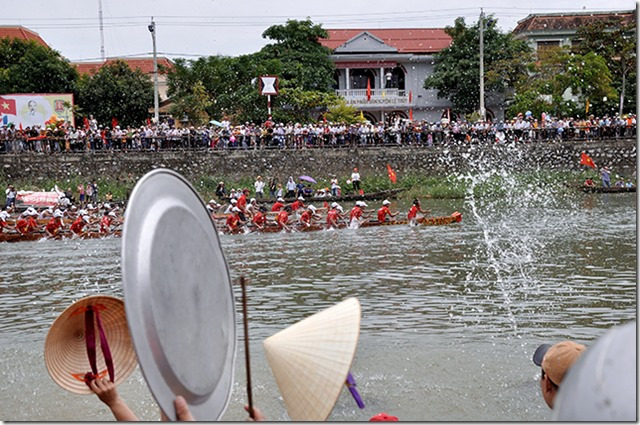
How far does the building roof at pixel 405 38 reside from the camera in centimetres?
4647

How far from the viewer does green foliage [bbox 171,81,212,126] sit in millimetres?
38875

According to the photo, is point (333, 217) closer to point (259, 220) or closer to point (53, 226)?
point (259, 220)

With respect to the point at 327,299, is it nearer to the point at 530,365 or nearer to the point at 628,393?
the point at 530,365

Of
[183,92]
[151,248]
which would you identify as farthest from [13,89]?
[151,248]

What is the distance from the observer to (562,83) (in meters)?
35.7

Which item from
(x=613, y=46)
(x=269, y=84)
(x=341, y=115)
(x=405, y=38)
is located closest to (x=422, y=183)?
(x=269, y=84)

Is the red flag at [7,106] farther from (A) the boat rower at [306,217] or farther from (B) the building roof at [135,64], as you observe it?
(A) the boat rower at [306,217]

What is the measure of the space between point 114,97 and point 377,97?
14206mm

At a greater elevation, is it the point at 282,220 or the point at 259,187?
the point at 259,187

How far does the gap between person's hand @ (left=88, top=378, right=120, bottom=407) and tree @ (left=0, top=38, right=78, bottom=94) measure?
39.3 metres

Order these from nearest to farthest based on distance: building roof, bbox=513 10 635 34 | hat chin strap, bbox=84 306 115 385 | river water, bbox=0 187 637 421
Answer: hat chin strap, bbox=84 306 115 385 → river water, bbox=0 187 637 421 → building roof, bbox=513 10 635 34

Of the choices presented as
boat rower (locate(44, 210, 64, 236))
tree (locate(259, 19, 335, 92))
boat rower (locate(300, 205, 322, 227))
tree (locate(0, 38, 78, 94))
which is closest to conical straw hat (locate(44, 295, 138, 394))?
boat rower (locate(300, 205, 322, 227))

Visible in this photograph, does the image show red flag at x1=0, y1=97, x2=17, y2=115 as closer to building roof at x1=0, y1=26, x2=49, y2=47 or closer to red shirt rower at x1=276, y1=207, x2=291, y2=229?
building roof at x1=0, y1=26, x2=49, y2=47

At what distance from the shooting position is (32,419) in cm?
785
